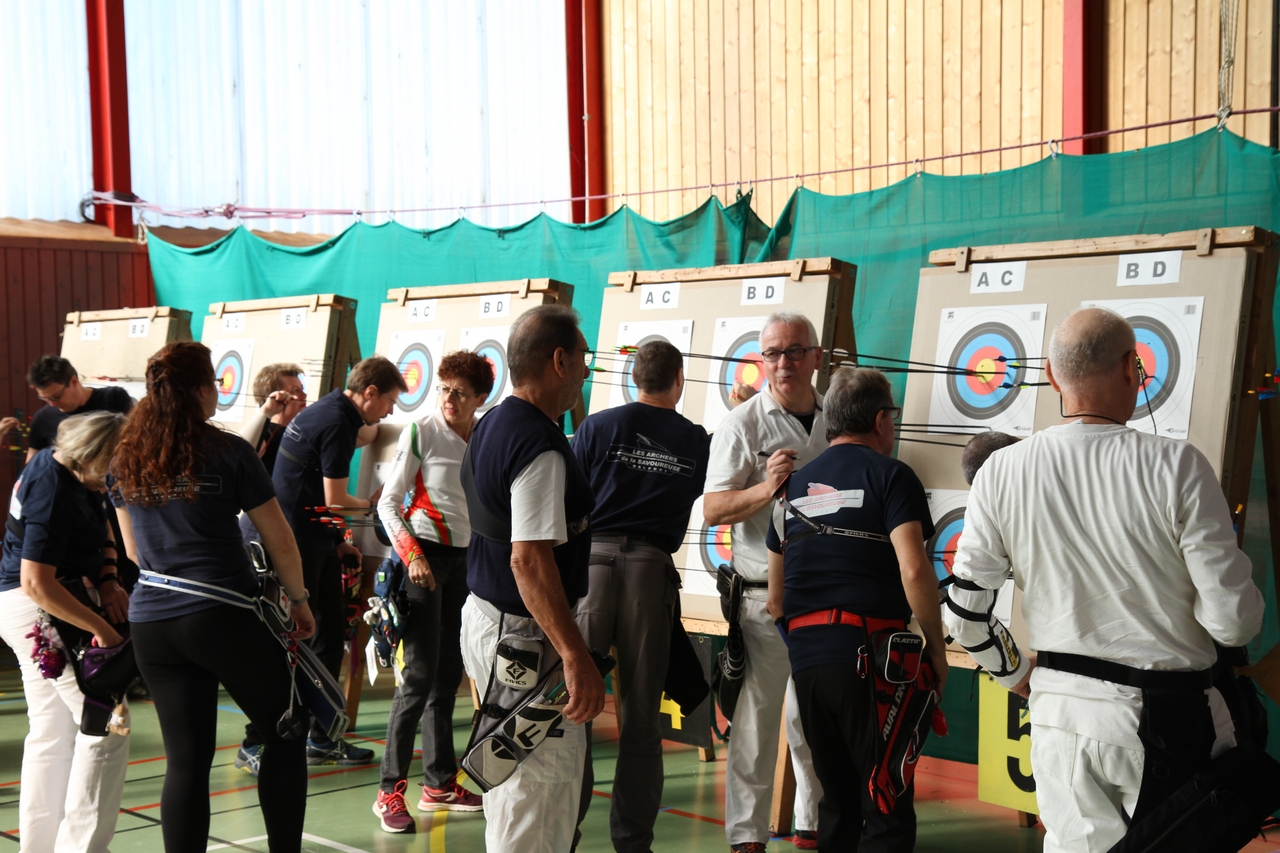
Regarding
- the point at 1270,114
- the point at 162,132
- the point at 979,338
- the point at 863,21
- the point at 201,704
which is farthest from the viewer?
the point at 162,132

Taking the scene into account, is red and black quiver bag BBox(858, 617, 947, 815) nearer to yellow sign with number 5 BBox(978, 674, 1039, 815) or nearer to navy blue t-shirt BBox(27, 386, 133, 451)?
yellow sign with number 5 BBox(978, 674, 1039, 815)

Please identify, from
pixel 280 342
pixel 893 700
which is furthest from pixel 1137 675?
pixel 280 342

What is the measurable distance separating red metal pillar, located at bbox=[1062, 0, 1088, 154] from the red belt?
133 inches

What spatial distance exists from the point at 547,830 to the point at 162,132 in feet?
21.0

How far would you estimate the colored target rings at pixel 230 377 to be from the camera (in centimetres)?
588

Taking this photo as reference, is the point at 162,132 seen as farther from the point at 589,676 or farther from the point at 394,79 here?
the point at 589,676

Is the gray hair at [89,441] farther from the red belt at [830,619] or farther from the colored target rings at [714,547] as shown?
the colored target rings at [714,547]

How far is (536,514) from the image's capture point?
2.12 meters

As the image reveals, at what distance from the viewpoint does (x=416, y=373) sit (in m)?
5.10

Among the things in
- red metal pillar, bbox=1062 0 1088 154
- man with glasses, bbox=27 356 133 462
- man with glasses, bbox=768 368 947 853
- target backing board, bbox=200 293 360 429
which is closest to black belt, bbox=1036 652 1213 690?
man with glasses, bbox=768 368 947 853

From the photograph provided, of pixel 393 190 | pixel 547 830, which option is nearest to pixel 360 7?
pixel 393 190

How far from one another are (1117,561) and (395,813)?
2.41m

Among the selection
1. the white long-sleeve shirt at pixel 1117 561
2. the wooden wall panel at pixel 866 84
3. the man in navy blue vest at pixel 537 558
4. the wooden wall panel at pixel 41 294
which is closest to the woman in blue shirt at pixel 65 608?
the man in navy blue vest at pixel 537 558

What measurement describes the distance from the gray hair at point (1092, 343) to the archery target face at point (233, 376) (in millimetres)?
4704
